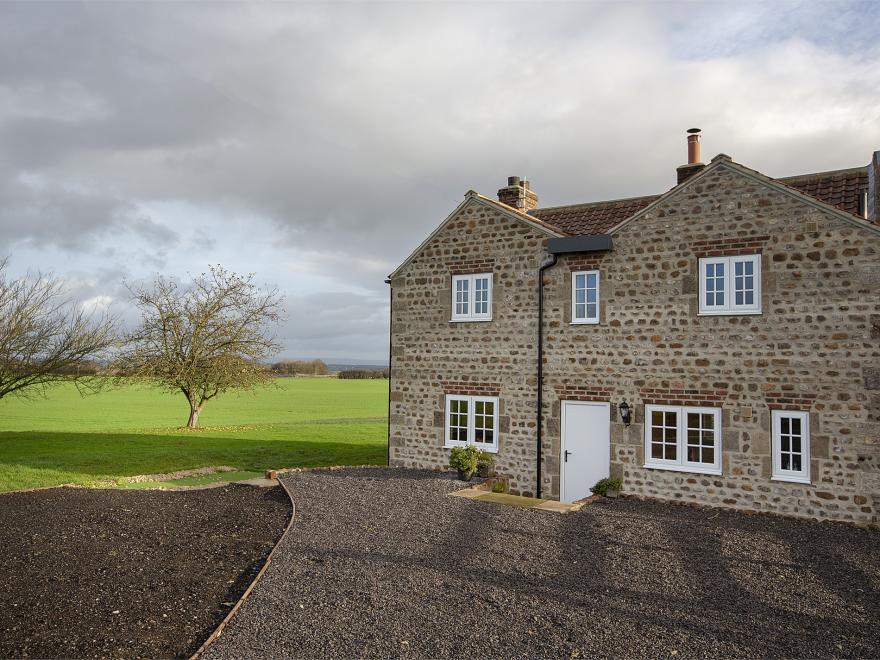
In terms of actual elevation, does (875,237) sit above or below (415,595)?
above

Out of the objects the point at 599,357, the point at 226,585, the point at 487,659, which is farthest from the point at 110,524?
the point at 599,357

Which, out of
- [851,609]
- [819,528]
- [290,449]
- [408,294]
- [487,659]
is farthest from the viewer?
[290,449]

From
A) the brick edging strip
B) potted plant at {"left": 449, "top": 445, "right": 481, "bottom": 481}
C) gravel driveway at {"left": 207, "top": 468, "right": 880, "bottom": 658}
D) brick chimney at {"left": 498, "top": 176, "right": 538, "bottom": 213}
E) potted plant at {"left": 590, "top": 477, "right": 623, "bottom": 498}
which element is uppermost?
brick chimney at {"left": 498, "top": 176, "right": 538, "bottom": 213}

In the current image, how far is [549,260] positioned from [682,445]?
5305mm

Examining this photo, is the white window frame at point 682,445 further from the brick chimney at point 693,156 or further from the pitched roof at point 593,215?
the brick chimney at point 693,156

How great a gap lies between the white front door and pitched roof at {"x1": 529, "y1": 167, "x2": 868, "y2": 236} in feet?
15.2

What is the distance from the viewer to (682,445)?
1363 centimetres

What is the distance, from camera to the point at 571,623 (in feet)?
22.8

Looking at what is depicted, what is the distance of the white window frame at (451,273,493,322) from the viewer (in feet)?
54.1

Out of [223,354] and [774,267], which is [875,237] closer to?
[774,267]

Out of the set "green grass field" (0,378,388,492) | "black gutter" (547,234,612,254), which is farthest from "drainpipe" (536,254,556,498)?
"green grass field" (0,378,388,492)

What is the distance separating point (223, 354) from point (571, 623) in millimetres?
29027

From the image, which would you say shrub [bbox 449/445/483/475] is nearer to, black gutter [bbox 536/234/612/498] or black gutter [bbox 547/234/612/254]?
black gutter [bbox 536/234/612/498]

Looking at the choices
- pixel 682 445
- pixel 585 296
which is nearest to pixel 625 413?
pixel 682 445
